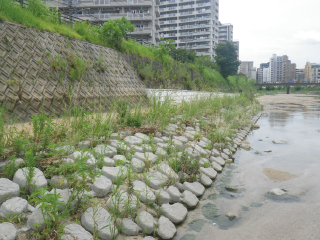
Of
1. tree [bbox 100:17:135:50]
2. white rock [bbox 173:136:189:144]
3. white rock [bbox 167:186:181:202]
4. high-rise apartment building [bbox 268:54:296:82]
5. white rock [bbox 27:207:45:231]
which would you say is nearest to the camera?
white rock [bbox 27:207:45:231]

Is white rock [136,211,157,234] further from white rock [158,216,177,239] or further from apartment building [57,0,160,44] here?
apartment building [57,0,160,44]

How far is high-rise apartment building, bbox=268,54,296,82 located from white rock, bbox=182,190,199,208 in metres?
155

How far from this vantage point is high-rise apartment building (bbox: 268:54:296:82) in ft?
470

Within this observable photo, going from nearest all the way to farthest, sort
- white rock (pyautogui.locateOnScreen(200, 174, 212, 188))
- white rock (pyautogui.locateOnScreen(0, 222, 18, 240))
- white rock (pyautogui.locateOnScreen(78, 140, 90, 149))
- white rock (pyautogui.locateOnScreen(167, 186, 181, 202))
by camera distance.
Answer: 1. white rock (pyautogui.locateOnScreen(0, 222, 18, 240))
2. white rock (pyautogui.locateOnScreen(167, 186, 181, 202))
3. white rock (pyautogui.locateOnScreen(78, 140, 90, 149))
4. white rock (pyautogui.locateOnScreen(200, 174, 212, 188))

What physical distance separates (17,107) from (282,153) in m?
6.81

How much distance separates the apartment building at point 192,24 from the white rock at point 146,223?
215 feet

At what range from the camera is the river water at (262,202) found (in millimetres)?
2990

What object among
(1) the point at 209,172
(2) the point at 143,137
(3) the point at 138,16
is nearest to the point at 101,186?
(2) the point at 143,137

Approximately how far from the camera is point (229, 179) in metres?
4.75

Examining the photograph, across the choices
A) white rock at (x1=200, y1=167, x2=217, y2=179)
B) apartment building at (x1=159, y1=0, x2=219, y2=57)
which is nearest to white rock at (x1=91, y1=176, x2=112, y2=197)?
white rock at (x1=200, y1=167, x2=217, y2=179)

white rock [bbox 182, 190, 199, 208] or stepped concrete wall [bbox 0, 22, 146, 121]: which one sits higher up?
stepped concrete wall [bbox 0, 22, 146, 121]

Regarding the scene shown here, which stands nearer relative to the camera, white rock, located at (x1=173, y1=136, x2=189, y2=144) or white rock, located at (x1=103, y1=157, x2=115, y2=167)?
white rock, located at (x1=103, y1=157, x2=115, y2=167)

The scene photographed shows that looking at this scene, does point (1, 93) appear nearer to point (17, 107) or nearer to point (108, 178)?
point (17, 107)

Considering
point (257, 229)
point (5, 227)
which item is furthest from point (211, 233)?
point (5, 227)
